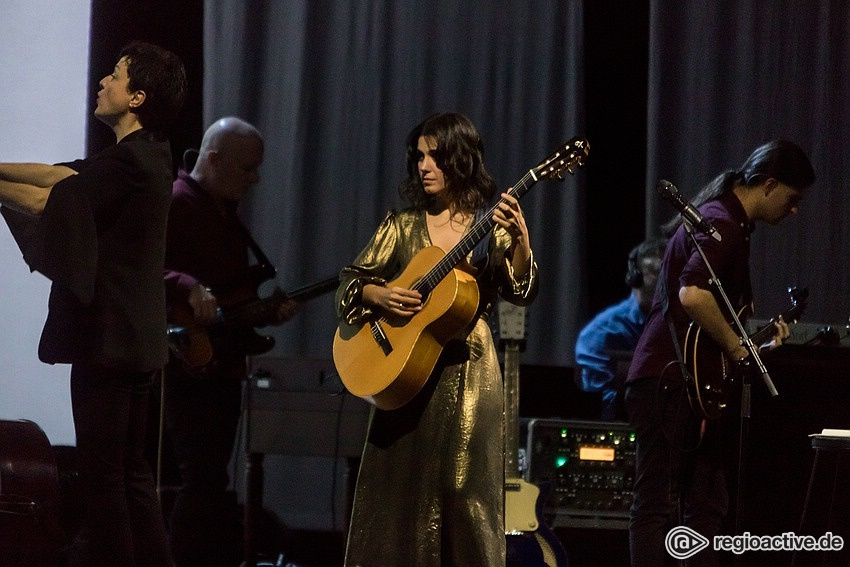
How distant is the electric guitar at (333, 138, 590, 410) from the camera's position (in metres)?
3.05

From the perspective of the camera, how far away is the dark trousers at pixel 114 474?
2920 millimetres

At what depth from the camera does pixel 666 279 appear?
372 cm

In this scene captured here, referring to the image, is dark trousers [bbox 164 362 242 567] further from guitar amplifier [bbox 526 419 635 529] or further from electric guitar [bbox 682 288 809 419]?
electric guitar [bbox 682 288 809 419]

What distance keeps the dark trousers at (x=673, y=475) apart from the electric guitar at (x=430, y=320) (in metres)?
0.91

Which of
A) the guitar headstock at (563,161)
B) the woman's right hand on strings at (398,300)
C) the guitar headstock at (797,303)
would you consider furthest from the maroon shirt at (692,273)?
the woman's right hand on strings at (398,300)

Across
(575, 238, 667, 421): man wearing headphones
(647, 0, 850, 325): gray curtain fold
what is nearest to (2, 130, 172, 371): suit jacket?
(575, 238, 667, 421): man wearing headphones

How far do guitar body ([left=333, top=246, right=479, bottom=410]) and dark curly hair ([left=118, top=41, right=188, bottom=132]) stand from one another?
87cm

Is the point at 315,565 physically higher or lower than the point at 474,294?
lower

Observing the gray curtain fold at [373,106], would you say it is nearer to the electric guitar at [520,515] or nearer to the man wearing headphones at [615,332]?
the man wearing headphones at [615,332]

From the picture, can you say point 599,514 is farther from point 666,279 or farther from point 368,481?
point 368,481

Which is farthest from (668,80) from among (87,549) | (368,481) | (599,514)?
(87,549)

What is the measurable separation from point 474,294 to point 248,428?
1.77 m

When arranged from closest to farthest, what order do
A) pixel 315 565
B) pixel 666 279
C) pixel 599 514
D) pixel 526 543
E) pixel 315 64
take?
pixel 666 279, pixel 526 543, pixel 599 514, pixel 315 565, pixel 315 64

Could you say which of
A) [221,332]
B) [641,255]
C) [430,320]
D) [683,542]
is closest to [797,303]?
[683,542]
